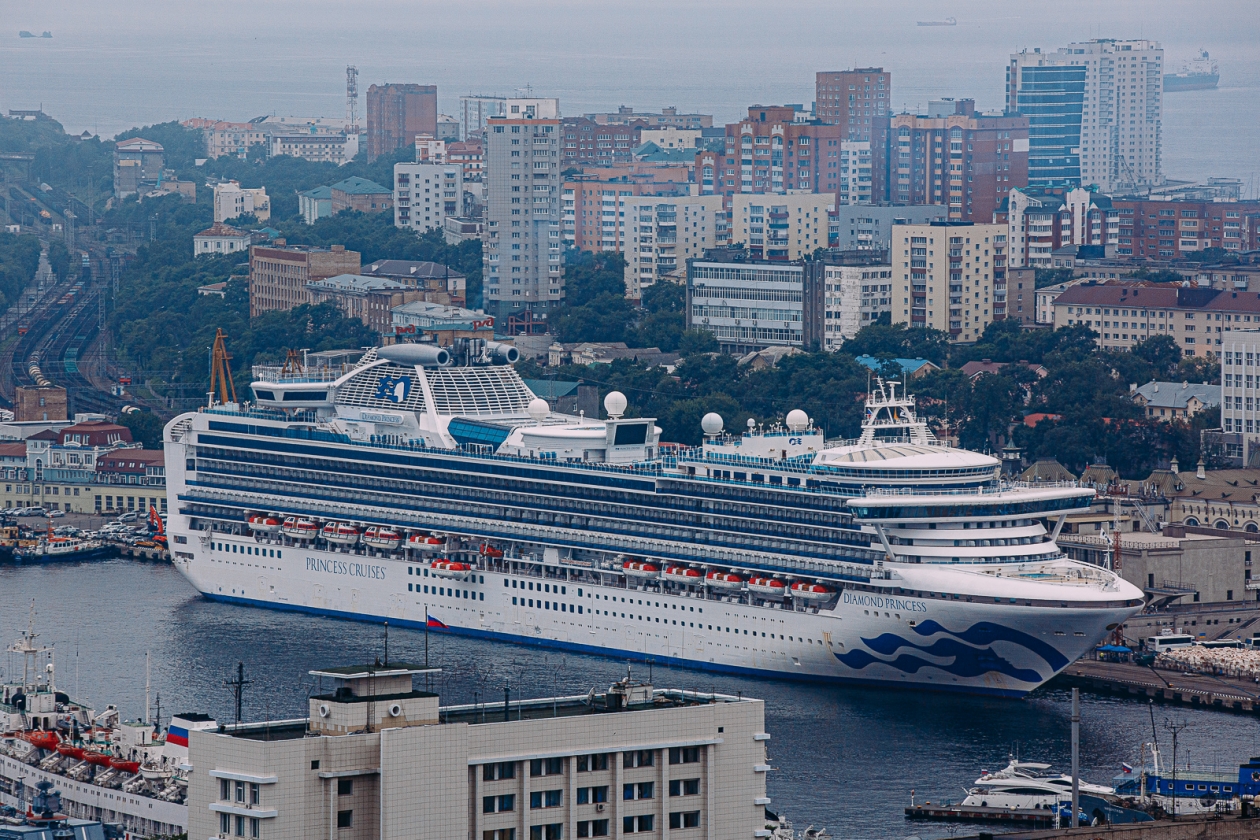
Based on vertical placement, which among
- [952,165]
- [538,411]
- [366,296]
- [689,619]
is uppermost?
[952,165]

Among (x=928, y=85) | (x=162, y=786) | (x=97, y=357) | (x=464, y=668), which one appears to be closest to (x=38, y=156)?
(x=928, y=85)

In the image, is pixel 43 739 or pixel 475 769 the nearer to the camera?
pixel 475 769

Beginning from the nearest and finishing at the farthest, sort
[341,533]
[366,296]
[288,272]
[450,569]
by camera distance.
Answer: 1. [450,569]
2. [341,533]
3. [366,296]
4. [288,272]

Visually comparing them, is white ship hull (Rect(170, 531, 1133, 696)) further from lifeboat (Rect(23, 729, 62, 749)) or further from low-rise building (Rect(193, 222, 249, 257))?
low-rise building (Rect(193, 222, 249, 257))

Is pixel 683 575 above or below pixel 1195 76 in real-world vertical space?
below

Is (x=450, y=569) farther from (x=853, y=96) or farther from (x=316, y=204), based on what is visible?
(x=853, y=96)

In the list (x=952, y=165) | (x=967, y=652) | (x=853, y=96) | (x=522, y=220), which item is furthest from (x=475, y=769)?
(x=853, y=96)

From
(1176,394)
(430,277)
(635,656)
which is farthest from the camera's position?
(430,277)

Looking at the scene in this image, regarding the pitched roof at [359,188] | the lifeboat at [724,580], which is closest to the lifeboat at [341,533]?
the lifeboat at [724,580]
